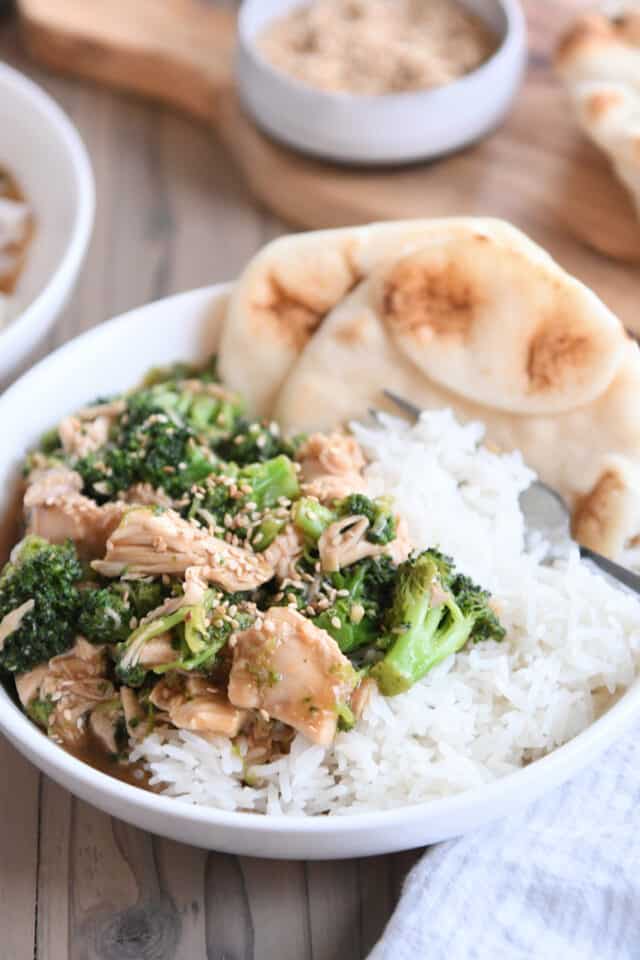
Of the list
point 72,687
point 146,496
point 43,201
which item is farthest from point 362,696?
point 43,201

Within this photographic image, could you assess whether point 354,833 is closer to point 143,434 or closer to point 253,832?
point 253,832

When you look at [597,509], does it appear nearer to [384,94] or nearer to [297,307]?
[297,307]

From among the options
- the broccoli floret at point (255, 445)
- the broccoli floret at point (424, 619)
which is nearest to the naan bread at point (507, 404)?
the broccoli floret at point (255, 445)

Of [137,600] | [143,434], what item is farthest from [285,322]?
[137,600]

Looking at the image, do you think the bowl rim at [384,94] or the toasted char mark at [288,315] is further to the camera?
the bowl rim at [384,94]

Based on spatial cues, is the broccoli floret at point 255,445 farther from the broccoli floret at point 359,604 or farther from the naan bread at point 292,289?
the broccoli floret at point 359,604

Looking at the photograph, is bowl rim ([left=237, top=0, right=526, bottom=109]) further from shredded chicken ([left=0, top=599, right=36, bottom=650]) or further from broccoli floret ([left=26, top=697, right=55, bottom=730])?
broccoli floret ([left=26, top=697, right=55, bottom=730])

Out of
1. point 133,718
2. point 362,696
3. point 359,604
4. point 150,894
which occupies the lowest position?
point 150,894
